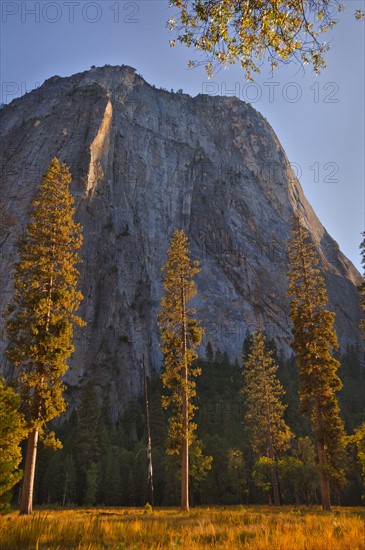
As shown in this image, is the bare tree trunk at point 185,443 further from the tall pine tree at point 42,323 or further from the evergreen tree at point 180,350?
the tall pine tree at point 42,323

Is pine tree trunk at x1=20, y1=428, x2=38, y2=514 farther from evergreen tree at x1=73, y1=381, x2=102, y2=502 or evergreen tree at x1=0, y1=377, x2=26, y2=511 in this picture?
evergreen tree at x1=73, y1=381, x2=102, y2=502

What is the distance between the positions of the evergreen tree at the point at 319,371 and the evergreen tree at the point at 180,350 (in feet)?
22.9

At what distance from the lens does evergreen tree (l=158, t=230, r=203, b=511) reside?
23750 millimetres

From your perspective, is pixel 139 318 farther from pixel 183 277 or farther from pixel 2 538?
pixel 2 538

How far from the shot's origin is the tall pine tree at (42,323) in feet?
59.6

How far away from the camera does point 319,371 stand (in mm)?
25734

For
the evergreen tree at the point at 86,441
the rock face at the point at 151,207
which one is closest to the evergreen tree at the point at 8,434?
the evergreen tree at the point at 86,441

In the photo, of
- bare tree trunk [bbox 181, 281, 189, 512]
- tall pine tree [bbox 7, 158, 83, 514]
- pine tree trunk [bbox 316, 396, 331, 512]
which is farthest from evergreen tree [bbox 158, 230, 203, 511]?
pine tree trunk [bbox 316, 396, 331, 512]

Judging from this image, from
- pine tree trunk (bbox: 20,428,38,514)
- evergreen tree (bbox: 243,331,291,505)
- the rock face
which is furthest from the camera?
the rock face

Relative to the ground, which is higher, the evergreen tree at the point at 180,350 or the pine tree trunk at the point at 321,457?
the evergreen tree at the point at 180,350

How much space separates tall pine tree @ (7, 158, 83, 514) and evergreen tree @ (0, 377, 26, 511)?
18.2 inches

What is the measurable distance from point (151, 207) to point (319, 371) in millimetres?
105655

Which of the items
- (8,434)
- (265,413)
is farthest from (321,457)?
(8,434)

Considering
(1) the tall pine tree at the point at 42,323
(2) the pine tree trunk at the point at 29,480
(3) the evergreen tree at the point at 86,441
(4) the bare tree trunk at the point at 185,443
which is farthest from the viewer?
(3) the evergreen tree at the point at 86,441
